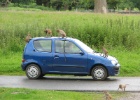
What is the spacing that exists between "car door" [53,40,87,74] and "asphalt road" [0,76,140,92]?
18.0 inches

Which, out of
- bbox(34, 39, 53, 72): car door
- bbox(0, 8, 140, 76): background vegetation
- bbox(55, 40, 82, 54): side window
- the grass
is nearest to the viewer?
the grass

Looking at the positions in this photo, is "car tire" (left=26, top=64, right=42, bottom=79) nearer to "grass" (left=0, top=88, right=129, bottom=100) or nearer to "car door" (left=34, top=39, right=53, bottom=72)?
"car door" (left=34, top=39, right=53, bottom=72)

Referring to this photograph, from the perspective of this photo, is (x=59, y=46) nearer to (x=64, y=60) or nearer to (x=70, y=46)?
(x=70, y=46)

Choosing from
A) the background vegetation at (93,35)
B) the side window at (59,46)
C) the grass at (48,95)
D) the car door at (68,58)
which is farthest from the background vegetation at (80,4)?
the grass at (48,95)

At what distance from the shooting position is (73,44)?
1939 cm

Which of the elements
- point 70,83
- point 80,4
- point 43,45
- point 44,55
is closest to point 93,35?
point 43,45

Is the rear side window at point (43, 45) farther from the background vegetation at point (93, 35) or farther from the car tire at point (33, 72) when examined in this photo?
the background vegetation at point (93, 35)

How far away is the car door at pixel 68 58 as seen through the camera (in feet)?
63.0

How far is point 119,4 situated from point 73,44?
225 feet

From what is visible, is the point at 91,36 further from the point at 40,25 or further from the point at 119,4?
the point at 119,4

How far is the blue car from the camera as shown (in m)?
19.1

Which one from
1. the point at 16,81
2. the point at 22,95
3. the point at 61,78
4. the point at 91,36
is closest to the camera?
Result: the point at 22,95

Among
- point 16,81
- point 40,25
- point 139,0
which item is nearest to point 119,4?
point 139,0

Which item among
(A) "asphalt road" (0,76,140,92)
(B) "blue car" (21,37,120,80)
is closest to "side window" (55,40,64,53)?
(B) "blue car" (21,37,120,80)
